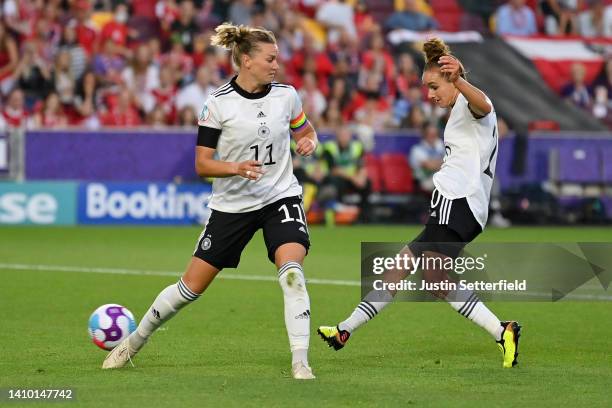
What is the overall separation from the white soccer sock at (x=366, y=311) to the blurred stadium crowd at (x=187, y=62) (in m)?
14.0

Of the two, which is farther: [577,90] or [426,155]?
[577,90]

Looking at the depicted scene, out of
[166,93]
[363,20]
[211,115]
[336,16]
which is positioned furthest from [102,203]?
[211,115]

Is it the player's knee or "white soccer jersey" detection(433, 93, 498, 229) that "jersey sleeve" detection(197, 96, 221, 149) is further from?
"white soccer jersey" detection(433, 93, 498, 229)

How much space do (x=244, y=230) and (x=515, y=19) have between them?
67.1 feet

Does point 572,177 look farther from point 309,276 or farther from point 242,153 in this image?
point 242,153

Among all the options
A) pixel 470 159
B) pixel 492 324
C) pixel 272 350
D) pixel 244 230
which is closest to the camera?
pixel 244 230

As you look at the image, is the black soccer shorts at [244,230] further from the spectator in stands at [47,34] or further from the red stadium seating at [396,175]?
the spectator in stands at [47,34]

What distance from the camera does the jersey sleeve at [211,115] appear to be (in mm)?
8383

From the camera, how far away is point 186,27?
971 inches

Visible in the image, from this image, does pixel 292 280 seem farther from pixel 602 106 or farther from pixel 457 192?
pixel 602 106

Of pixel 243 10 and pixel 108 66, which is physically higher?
pixel 243 10

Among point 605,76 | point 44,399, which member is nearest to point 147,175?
point 605,76

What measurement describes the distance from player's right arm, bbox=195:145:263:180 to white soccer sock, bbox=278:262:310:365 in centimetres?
64

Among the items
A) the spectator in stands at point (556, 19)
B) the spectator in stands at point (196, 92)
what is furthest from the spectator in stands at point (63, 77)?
the spectator in stands at point (556, 19)
